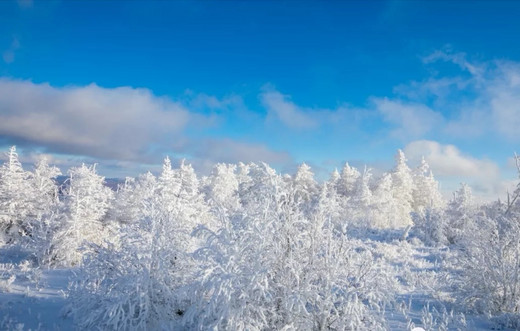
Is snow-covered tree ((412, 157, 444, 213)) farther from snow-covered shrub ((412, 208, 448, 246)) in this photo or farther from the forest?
the forest

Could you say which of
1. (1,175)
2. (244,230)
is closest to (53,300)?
(244,230)

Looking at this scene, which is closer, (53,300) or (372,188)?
(53,300)

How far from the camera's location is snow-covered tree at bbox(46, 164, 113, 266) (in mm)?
15500

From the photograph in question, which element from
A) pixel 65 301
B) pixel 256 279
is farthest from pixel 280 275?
pixel 65 301

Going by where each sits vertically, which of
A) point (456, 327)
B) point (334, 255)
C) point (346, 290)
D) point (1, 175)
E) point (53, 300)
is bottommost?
point (53, 300)

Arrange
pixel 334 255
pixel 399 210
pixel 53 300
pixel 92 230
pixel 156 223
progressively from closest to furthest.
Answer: pixel 334 255 < pixel 156 223 < pixel 53 300 < pixel 92 230 < pixel 399 210

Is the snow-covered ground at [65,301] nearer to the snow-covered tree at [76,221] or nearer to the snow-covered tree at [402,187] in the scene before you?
the snow-covered tree at [76,221]

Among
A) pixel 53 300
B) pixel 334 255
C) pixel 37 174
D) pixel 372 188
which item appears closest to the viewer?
pixel 334 255

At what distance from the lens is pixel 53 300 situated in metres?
10.1

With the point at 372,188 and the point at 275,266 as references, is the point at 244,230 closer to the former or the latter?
the point at 275,266

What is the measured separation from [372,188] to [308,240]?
4047cm

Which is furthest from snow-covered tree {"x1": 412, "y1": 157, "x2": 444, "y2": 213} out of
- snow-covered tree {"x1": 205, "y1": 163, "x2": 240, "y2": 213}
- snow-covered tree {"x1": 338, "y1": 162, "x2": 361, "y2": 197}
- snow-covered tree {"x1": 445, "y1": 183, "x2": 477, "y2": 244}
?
snow-covered tree {"x1": 205, "y1": 163, "x2": 240, "y2": 213}

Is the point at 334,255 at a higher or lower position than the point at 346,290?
higher

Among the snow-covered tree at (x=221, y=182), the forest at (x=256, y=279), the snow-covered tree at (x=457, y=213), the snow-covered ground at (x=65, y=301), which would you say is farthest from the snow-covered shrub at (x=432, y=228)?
the snow-covered tree at (x=221, y=182)
